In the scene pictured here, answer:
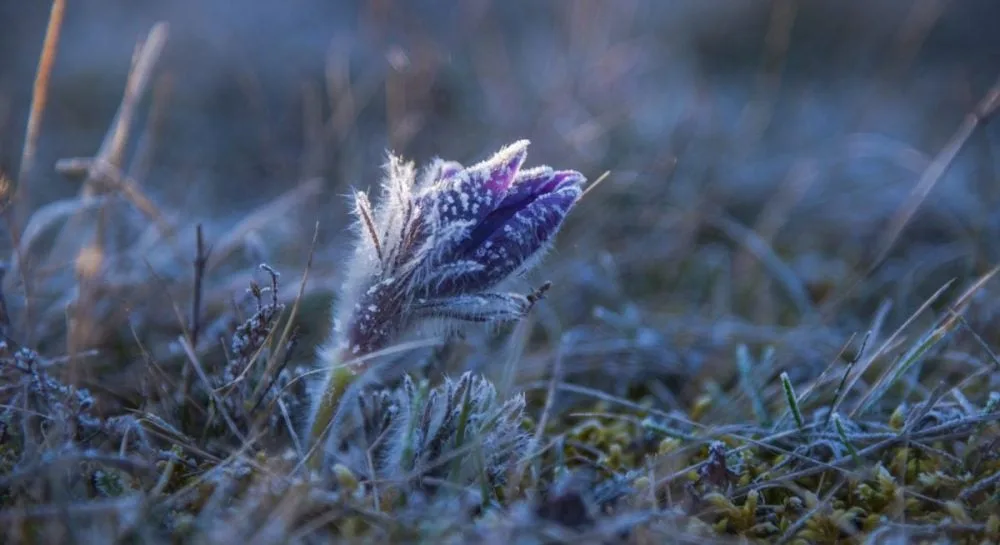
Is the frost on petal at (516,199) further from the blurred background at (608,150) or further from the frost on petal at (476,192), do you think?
the blurred background at (608,150)

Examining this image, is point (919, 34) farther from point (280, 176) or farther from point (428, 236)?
point (428, 236)

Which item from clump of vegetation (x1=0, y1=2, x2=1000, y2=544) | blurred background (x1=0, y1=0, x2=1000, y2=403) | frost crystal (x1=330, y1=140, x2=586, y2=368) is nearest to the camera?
clump of vegetation (x1=0, y1=2, x2=1000, y2=544)

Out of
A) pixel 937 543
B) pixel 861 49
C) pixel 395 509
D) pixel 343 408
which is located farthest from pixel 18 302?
pixel 861 49

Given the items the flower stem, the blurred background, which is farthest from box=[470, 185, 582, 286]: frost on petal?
the blurred background

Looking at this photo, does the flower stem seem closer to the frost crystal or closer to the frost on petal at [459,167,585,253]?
the frost crystal

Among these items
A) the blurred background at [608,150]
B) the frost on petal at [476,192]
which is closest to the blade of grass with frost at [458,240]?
the frost on petal at [476,192]

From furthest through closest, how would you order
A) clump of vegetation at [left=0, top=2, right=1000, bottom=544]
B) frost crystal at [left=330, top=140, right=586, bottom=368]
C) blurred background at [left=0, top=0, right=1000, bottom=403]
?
blurred background at [left=0, top=0, right=1000, bottom=403]
frost crystal at [left=330, top=140, right=586, bottom=368]
clump of vegetation at [left=0, top=2, right=1000, bottom=544]

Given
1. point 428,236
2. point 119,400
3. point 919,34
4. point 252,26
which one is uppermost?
point 252,26
